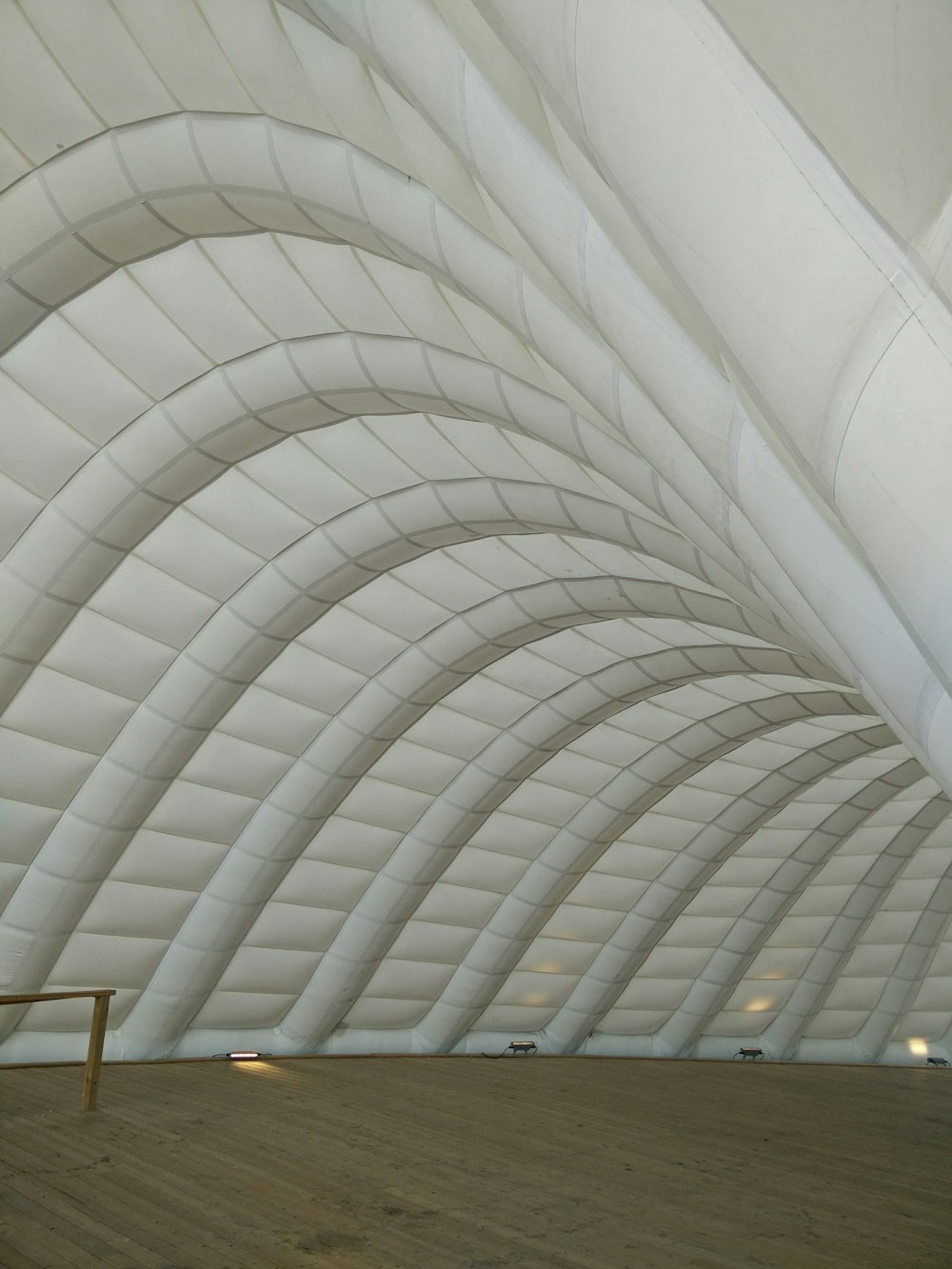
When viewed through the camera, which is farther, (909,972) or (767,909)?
(909,972)

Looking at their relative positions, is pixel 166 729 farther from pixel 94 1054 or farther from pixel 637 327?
pixel 637 327

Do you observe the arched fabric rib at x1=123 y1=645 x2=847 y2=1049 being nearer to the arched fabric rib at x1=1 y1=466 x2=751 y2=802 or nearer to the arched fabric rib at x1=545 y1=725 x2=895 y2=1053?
the arched fabric rib at x1=1 y1=466 x2=751 y2=802

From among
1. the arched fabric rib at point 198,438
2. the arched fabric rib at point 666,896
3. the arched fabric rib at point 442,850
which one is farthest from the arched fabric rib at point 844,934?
the arched fabric rib at point 198,438

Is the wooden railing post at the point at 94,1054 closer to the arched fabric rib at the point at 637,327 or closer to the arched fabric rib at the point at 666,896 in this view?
the arched fabric rib at the point at 637,327

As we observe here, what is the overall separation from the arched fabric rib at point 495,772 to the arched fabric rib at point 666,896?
6985 millimetres

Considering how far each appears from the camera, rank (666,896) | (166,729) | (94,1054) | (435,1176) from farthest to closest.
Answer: (666,896) → (166,729) → (94,1054) → (435,1176)

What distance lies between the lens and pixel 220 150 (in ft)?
41.6

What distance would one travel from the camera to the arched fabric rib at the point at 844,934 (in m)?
34.7

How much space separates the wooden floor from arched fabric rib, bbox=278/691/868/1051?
3004 millimetres

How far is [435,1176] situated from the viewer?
45.1ft

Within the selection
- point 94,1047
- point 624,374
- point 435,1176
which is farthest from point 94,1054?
point 624,374

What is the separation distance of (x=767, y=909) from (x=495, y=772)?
13215 millimetres

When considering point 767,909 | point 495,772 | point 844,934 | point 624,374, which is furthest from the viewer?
point 844,934

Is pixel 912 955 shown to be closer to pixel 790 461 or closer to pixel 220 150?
pixel 220 150
